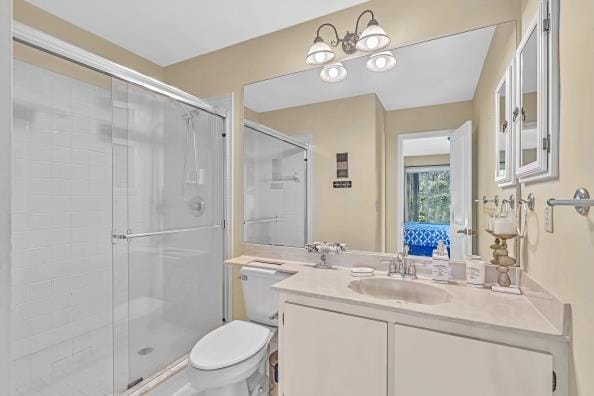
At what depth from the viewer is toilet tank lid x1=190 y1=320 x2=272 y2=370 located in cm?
143

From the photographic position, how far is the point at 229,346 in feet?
5.19

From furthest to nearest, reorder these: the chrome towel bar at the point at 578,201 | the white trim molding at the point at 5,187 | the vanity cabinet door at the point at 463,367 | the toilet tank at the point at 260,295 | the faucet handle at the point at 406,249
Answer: the toilet tank at the point at 260,295, the faucet handle at the point at 406,249, the vanity cabinet door at the point at 463,367, the chrome towel bar at the point at 578,201, the white trim molding at the point at 5,187

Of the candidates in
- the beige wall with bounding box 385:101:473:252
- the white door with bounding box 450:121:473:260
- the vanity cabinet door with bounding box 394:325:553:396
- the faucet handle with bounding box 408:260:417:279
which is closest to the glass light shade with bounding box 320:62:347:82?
the beige wall with bounding box 385:101:473:252

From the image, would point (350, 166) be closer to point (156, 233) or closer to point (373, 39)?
point (373, 39)

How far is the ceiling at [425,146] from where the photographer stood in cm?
162

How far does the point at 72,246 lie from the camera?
2.10 m

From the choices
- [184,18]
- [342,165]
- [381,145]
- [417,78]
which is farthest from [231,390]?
[184,18]

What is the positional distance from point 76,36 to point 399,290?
8.86ft

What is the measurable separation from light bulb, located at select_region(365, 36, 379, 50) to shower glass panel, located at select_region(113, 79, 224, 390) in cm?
125

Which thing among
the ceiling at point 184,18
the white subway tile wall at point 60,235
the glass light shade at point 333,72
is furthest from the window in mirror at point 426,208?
the white subway tile wall at point 60,235

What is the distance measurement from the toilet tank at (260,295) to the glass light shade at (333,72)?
1.32 metres

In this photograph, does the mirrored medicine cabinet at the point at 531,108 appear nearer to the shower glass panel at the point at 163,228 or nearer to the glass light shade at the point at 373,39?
the glass light shade at the point at 373,39

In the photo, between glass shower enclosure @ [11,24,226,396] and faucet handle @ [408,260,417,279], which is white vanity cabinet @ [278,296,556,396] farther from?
glass shower enclosure @ [11,24,226,396]

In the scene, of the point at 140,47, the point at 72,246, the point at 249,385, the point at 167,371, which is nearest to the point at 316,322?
the point at 249,385
